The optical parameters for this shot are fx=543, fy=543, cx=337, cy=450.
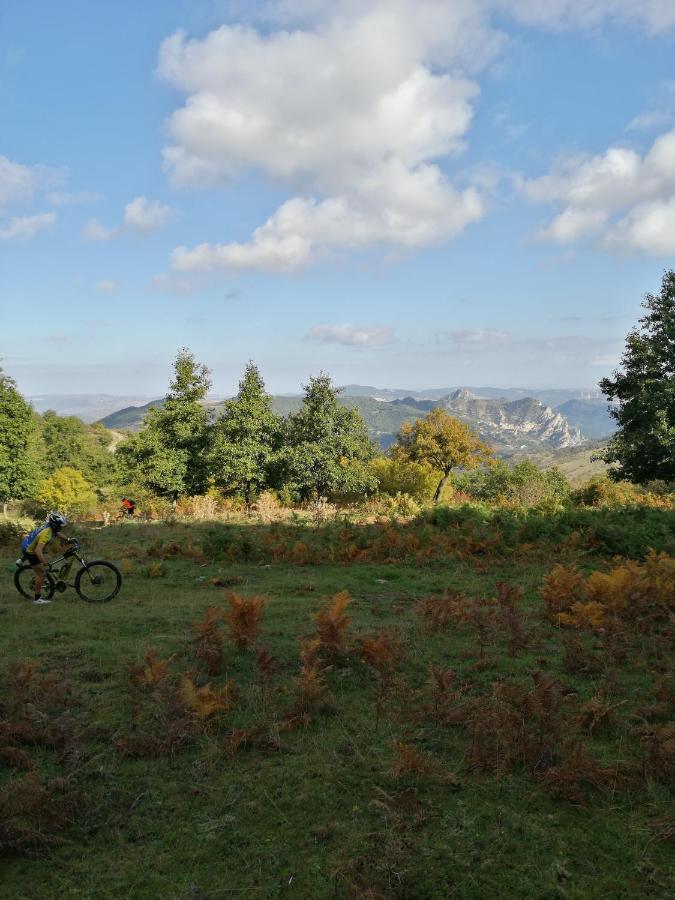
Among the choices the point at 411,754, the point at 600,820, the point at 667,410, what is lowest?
the point at 600,820

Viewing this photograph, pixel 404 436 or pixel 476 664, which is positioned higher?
pixel 404 436

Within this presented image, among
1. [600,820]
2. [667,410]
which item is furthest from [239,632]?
[667,410]

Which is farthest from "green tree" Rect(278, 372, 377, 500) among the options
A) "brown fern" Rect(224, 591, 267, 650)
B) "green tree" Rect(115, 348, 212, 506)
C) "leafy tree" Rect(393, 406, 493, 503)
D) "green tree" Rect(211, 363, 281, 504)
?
"brown fern" Rect(224, 591, 267, 650)

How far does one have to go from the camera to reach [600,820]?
370 centimetres

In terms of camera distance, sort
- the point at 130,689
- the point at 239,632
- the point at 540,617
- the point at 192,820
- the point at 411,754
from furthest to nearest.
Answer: the point at 540,617 → the point at 239,632 → the point at 130,689 → the point at 411,754 → the point at 192,820

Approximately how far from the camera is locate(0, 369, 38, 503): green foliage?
46.0 metres

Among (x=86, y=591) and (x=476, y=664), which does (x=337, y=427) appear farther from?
(x=476, y=664)

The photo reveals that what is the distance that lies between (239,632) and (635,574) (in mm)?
6320

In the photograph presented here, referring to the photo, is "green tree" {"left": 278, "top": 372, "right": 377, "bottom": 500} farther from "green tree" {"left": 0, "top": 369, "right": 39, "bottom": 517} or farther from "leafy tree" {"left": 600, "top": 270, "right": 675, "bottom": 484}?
"green tree" {"left": 0, "top": 369, "right": 39, "bottom": 517}

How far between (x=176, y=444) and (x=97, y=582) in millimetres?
31974

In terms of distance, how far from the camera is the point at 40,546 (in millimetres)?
9695

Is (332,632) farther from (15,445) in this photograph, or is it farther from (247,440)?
(15,445)

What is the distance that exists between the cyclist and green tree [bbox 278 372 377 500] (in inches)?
865

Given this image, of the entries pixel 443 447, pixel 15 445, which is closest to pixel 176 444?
pixel 15 445
